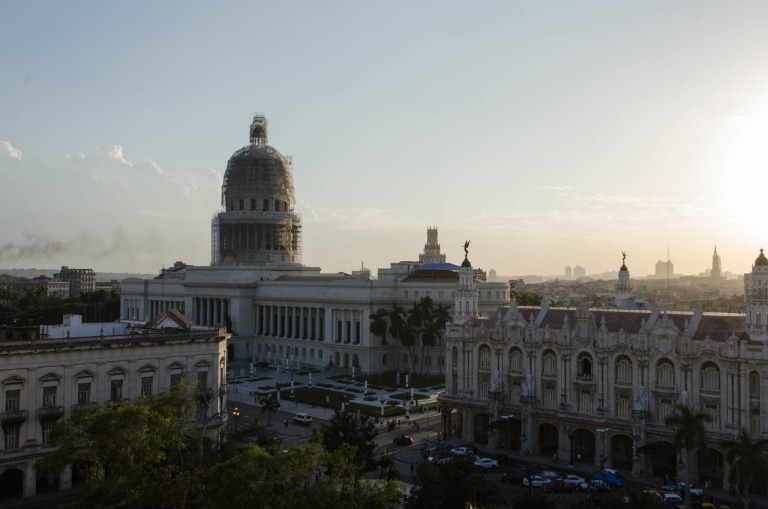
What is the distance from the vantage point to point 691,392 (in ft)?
211

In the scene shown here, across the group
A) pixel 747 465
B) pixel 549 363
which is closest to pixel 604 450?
pixel 549 363

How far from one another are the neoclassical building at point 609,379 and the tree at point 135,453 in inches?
1354

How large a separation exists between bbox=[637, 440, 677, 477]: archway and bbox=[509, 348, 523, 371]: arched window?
572 inches

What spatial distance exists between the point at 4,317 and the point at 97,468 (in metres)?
53.2

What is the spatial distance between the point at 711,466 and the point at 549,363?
16358 mm

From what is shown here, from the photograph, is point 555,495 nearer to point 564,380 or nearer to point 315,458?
point 564,380

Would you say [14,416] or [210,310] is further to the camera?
[210,310]

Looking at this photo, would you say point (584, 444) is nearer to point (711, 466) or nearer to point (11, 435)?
point (711, 466)

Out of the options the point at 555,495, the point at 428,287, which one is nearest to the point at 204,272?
the point at 428,287

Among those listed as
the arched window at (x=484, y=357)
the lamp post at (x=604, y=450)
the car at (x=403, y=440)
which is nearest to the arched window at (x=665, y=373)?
the lamp post at (x=604, y=450)

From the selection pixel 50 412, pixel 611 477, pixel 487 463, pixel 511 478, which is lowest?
pixel 511 478

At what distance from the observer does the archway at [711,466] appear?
62.3 metres

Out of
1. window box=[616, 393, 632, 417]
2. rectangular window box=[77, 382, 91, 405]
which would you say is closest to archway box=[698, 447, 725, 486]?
window box=[616, 393, 632, 417]

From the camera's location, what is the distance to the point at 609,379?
68.9 m
